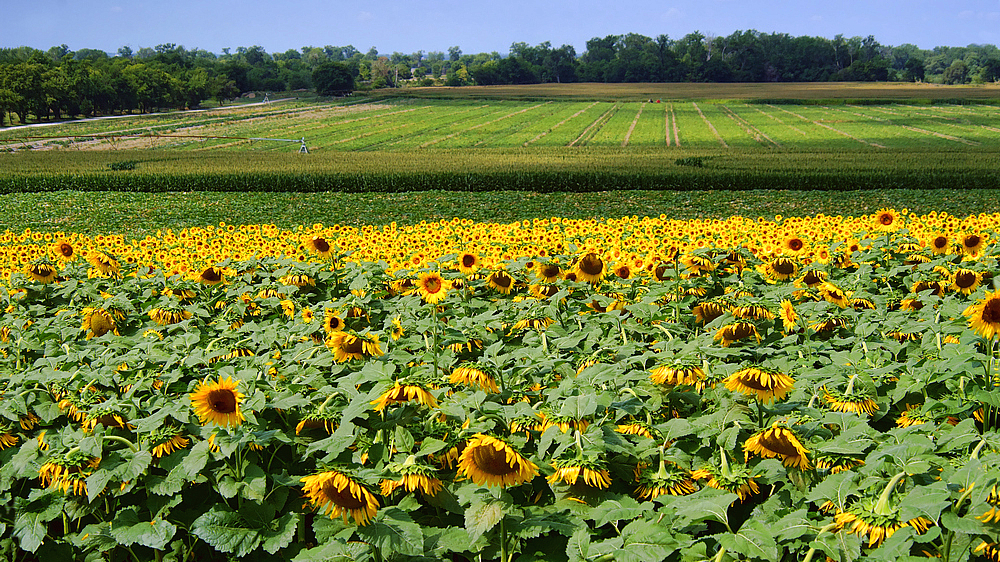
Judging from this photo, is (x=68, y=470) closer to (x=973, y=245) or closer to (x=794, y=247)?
(x=794, y=247)

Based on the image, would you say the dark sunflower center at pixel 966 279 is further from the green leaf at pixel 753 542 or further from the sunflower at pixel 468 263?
the green leaf at pixel 753 542

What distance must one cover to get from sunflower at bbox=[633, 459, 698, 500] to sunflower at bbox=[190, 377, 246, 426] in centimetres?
141

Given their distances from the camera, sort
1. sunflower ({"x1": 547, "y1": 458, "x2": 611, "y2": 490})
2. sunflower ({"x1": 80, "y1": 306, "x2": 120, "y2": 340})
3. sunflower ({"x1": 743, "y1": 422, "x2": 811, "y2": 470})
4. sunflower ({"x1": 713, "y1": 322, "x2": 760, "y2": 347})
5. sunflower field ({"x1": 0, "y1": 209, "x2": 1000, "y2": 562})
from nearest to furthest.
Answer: sunflower field ({"x1": 0, "y1": 209, "x2": 1000, "y2": 562}) < sunflower ({"x1": 547, "y1": 458, "x2": 611, "y2": 490}) < sunflower ({"x1": 743, "y1": 422, "x2": 811, "y2": 470}) < sunflower ({"x1": 713, "y1": 322, "x2": 760, "y2": 347}) < sunflower ({"x1": 80, "y1": 306, "x2": 120, "y2": 340})

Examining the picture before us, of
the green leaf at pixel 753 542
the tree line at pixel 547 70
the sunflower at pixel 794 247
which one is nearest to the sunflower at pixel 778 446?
the green leaf at pixel 753 542

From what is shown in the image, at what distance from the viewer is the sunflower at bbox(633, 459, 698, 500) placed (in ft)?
7.01

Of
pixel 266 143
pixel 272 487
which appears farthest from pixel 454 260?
pixel 266 143

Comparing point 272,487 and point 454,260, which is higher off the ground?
point 454,260

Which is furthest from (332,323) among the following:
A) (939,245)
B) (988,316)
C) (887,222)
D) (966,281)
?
(887,222)

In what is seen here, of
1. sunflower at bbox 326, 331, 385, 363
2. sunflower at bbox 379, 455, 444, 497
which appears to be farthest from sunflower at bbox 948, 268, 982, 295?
sunflower at bbox 379, 455, 444, 497

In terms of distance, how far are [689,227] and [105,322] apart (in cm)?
649

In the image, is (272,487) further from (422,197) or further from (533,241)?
(422,197)

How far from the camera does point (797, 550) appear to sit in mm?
1894

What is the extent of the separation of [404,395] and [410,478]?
0.33 metres

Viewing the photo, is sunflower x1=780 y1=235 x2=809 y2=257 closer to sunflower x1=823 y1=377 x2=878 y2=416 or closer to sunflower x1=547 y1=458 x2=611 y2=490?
sunflower x1=823 y1=377 x2=878 y2=416
